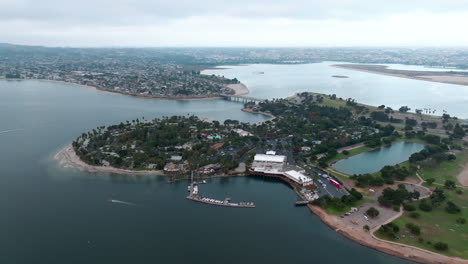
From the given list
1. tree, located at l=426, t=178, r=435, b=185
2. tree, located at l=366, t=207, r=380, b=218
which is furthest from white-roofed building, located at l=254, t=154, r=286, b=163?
tree, located at l=426, t=178, r=435, b=185

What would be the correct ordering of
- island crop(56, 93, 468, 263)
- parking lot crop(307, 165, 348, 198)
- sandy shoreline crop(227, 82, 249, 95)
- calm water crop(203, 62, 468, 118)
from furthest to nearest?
1. sandy shoreline crop(227, 82, 249, 95)
2. calm water crop(203, 62, 468, 118)
3. parking lot crop(307, 165, 348, 198)
4. island crop(56, 93, 468, 263)

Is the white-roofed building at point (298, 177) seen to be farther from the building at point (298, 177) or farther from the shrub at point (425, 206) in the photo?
the shrub at point (425, 206)

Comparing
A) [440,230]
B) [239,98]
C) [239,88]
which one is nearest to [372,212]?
[440,230]

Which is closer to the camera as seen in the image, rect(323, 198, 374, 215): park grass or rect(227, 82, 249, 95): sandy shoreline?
rect(323, 198, 374, 215): park grass

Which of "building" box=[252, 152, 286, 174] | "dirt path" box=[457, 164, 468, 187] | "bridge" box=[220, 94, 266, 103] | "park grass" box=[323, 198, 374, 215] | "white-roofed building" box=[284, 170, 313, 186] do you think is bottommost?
"park grass" box=[323, 198, 374, 215]

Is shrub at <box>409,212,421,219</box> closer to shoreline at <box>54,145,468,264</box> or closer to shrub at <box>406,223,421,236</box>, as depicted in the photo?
shoreline at <box>54,145,468,264</box>

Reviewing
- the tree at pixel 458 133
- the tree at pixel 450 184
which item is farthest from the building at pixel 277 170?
the tree at pixel 458 133
